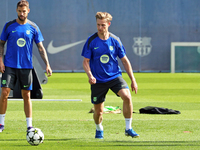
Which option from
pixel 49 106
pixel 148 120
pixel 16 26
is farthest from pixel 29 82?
pixel 49 106

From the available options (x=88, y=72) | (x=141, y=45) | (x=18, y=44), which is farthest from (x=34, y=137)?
(x=141, y=45)

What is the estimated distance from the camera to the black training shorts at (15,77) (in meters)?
5.98

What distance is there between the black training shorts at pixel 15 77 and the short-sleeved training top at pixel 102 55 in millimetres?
943

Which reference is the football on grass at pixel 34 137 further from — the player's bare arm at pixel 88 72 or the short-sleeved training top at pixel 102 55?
the short-sleeved training top at pixel 102 55

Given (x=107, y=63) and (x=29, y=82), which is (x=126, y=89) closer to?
(x=107, y=63)

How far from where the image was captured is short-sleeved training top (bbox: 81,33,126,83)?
5.63 meters

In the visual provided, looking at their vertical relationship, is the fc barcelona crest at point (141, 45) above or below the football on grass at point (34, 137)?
above

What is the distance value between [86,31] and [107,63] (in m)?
27.3

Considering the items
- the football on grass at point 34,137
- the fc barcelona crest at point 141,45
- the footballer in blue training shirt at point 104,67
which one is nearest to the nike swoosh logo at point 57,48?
the fc barcelona crest at point 141,45

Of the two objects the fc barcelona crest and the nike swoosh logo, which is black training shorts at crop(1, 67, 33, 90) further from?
the fc barcelona crest

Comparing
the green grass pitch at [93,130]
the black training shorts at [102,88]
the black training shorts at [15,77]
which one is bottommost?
the green grass pitch at [93,130]

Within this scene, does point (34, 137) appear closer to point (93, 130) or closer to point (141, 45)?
point (93, 130)

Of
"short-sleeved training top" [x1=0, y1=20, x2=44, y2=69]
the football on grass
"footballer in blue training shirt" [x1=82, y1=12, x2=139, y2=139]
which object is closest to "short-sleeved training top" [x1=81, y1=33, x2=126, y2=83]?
"footballer in blue training shirt" [x1=82, y1=12, x2=139, y2=139]

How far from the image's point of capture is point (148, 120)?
25.8ft
